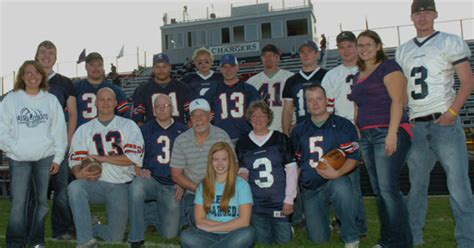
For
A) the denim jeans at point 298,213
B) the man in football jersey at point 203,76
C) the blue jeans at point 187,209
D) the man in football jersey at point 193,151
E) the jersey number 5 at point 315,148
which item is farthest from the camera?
the man in football jersey at point 203,76

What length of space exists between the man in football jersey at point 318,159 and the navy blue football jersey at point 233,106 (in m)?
1.14

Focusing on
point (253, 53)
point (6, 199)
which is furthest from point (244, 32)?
point (6, 199)

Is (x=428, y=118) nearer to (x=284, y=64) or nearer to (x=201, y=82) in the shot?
(x=201, y=82)

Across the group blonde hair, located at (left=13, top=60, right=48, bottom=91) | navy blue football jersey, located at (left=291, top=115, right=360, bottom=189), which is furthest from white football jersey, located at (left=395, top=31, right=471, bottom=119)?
blonde hair, located at (left=13, top=60, right=48, bottom=91)

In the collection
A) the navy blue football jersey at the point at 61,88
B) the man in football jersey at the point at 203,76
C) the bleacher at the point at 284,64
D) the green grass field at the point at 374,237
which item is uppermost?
the bleacher at the point at 284,64

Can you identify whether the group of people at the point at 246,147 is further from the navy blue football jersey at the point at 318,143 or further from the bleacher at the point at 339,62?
the bleacher at the point at 339,62

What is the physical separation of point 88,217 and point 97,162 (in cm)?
58

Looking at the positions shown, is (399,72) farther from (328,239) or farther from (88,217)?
(88,217)

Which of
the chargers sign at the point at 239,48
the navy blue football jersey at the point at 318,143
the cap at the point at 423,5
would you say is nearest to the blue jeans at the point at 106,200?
the navy blue football jersey at the point at 318,143

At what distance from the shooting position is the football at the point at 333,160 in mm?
4559

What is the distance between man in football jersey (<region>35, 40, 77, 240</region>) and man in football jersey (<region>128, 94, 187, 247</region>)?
830mm

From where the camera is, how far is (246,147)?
16.7ft

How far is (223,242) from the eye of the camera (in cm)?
387

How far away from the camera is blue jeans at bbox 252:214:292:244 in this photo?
4.96 meters
